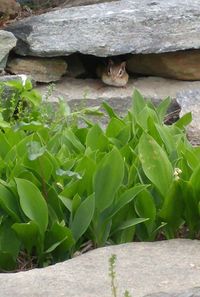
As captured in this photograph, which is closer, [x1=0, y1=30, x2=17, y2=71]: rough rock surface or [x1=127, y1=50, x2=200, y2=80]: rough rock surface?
[x1=0, y1=30, x2=17, y2=71]: rough rock surface

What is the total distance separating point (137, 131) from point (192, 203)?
2.64 feet

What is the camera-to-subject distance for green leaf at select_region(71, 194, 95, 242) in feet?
11.2

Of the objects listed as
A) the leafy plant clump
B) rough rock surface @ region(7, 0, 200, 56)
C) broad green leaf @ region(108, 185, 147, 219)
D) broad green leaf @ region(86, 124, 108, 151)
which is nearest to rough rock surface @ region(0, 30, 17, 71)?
rough rock surface @ region(7, 0, 200, 56)

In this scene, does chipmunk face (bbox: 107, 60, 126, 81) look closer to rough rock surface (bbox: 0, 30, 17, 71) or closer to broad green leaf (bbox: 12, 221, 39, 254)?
rough rock surface (bbox: 0, 30, 17, 71)

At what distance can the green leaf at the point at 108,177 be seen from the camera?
3.51 metres

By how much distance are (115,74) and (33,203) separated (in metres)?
2.63

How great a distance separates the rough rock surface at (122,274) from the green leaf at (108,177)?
0.81 feet

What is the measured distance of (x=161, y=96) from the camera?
595 centimetres

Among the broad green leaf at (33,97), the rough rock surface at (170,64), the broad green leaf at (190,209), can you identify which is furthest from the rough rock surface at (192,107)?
the broad green leaf at (190,209)

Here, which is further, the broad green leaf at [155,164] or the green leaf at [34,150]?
the broad green leaf at [155,164]

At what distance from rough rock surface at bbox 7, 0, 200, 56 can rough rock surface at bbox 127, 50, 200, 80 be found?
0.16 m

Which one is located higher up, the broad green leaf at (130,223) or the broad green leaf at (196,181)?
the broad green leaf at (196,181)

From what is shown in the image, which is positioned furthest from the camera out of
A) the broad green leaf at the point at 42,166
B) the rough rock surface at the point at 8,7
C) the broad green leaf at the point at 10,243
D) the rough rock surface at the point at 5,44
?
the rough rock surface at the point at 8,7

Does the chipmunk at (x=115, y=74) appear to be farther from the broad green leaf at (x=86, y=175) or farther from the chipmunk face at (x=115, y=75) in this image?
the broad green leaf at (x=86, y=175)
